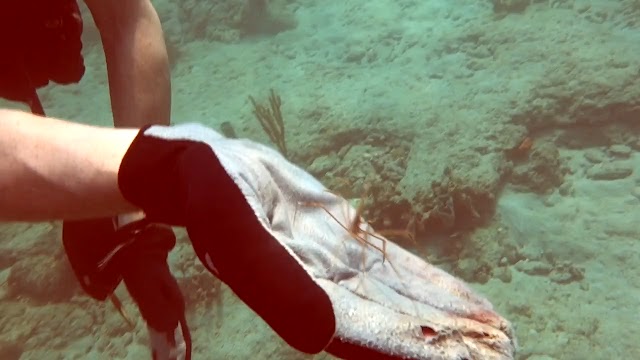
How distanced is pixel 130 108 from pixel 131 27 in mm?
434

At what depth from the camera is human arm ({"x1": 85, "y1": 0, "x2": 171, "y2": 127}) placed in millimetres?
2662

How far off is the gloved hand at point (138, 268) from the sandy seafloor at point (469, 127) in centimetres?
133

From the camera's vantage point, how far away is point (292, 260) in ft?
3.68

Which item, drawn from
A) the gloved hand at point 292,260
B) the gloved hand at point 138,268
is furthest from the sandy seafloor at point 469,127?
the gloved hand at point 292,260

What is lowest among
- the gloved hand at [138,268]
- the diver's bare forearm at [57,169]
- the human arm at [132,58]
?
the gloved hand at [138,268]

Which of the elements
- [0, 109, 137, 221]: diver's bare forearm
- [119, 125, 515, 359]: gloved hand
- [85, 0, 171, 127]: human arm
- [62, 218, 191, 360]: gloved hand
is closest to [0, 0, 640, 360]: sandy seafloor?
[62, 218, 191, 360]: gloved hand

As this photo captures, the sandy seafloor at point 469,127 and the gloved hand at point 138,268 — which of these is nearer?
the gloved hand at point 138,268

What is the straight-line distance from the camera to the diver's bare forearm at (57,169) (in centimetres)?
129

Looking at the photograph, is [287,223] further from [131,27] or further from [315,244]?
[131,27]

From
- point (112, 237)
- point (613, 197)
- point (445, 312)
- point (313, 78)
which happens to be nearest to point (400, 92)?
point (313, 78)

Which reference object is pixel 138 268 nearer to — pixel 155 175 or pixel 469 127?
pixel 155 175

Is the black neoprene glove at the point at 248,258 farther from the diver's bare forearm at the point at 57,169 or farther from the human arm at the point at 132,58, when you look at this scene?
the human arm at the point at 132,58

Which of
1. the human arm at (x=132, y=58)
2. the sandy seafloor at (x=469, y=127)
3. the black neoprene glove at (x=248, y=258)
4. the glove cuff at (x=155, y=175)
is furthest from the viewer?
the sandy seafloor at (x=469, y=127)

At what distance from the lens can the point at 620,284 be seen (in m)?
3.52
